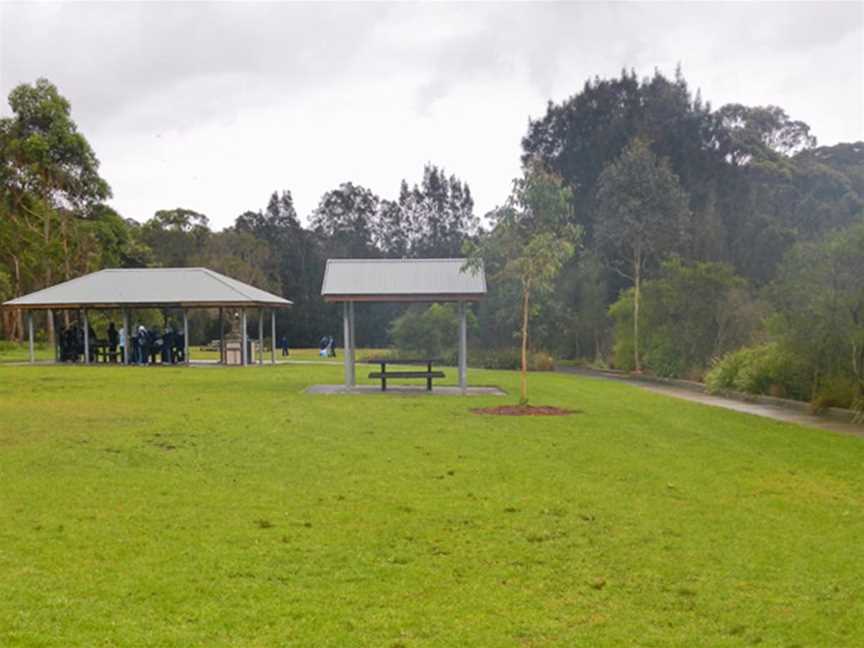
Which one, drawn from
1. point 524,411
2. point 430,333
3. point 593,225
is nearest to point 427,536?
point 524,411

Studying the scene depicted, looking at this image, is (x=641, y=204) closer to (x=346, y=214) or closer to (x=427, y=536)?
(x=427, y=536)

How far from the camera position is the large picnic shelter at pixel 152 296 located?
3086 centimetres

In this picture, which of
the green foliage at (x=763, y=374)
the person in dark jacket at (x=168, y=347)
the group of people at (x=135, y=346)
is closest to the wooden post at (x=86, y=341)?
the group of people at (x=135, y=346)

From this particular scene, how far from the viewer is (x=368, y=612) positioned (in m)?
4.78

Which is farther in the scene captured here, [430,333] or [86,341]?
[430,333]

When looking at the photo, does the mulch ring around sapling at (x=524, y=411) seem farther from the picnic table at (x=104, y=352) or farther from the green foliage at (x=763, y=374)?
the picnic table at (x=104, y=352)

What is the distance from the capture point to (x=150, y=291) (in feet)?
105

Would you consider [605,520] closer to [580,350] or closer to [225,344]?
[225,344]

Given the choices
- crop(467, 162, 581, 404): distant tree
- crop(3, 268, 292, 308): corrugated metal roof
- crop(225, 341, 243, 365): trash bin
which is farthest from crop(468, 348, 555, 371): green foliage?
crop(467, 162, 581, 404): distant tree

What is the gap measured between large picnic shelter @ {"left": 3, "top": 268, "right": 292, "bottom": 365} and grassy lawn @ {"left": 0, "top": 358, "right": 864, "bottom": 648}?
1824cm

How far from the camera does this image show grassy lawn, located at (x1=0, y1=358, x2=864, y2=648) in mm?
4629

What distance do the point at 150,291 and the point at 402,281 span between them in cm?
1566

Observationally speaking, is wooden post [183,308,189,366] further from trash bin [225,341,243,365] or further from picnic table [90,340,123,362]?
picnic table [90,340,123,362]

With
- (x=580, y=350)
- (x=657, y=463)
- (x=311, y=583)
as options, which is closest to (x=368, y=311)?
(x=580, y=350)
